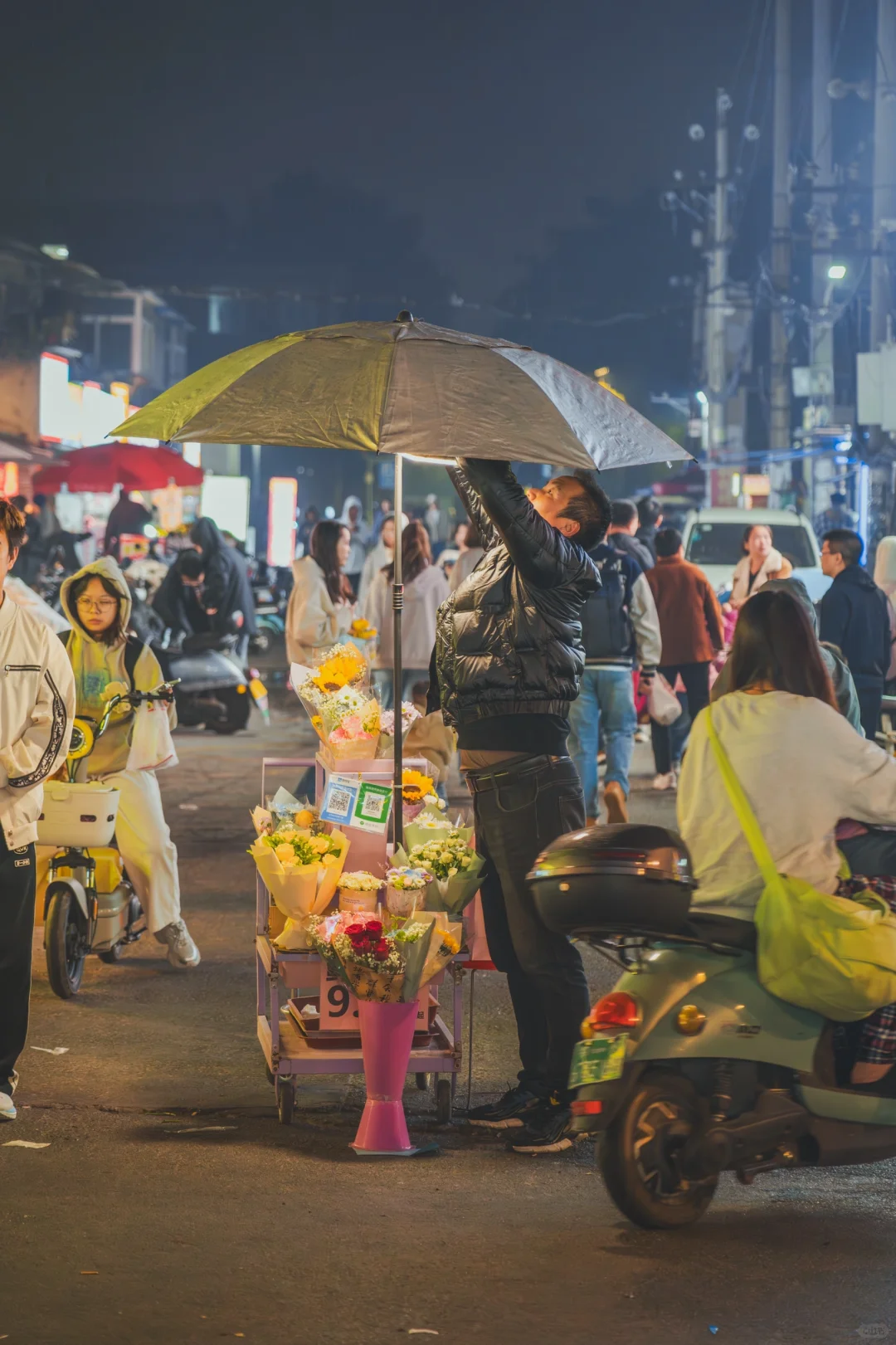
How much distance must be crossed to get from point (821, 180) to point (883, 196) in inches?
378

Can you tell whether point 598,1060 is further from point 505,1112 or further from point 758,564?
point 758,564

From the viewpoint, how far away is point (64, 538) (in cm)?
2920

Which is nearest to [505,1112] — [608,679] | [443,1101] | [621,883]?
[443,1101]

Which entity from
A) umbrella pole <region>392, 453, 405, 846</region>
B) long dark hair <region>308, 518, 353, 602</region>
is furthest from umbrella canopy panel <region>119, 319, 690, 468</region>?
long dark hair <region>308, 518, 353, 602</region>

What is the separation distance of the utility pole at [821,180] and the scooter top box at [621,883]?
36608 millimetres

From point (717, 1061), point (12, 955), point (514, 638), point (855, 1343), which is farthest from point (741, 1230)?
point (12, 955)

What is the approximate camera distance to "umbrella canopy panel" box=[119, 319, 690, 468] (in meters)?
5.50

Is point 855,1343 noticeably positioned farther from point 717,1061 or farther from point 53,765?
point 53,765

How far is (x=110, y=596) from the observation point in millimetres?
8141

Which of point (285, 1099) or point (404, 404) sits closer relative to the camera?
point (404, 404)

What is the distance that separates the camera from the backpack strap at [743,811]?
470 cm

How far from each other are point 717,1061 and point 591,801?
743 cm

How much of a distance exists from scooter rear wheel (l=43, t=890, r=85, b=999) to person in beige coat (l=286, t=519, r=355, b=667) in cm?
501

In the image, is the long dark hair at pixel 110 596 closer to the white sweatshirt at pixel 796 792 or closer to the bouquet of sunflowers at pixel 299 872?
the bouquet of sunflowers at pixel 299 872
